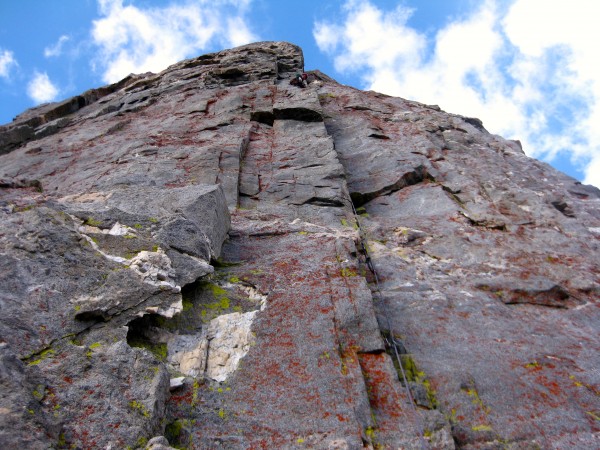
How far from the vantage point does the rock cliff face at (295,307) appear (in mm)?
5191

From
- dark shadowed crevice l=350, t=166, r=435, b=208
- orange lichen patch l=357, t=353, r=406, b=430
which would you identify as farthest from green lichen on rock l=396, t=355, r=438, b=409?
dark shadowed crevice l=350, t=166, r=435, b=208

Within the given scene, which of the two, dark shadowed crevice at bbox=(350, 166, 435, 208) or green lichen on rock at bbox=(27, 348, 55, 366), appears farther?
dark shadowed crevice at bbox=(350, 166, 435, 208)

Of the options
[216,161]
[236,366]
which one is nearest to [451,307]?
[236,366]

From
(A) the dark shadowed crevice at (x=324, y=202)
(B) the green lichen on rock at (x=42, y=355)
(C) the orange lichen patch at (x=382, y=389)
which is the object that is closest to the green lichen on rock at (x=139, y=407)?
(B) the green lichen on rock at (x=42, y=355)

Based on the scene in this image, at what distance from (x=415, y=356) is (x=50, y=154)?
14.1 metres

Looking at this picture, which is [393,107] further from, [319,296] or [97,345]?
[97,345]

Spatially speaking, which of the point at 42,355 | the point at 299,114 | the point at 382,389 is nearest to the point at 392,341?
the point at 382,389

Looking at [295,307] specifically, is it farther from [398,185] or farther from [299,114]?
[299,114]

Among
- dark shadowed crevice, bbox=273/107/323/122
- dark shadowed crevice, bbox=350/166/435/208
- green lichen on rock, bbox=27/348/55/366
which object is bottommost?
green lichen on rock, bbox=27/348/55/366

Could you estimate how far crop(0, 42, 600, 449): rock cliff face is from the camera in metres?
5.19

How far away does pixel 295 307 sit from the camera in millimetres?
7074

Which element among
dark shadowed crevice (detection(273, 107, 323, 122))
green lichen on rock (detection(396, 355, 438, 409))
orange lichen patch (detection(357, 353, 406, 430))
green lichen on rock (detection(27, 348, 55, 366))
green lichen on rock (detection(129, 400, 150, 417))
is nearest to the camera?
green lichen on rock (detection(129, 400, 150, 417))

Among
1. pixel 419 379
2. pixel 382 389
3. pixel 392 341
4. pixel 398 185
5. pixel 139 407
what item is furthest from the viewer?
pixel 398 185

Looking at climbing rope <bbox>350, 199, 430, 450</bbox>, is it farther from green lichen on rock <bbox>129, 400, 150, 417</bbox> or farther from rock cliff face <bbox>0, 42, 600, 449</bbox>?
green lichen on rock <bbox>129, 400, 150, 417</bbox>
